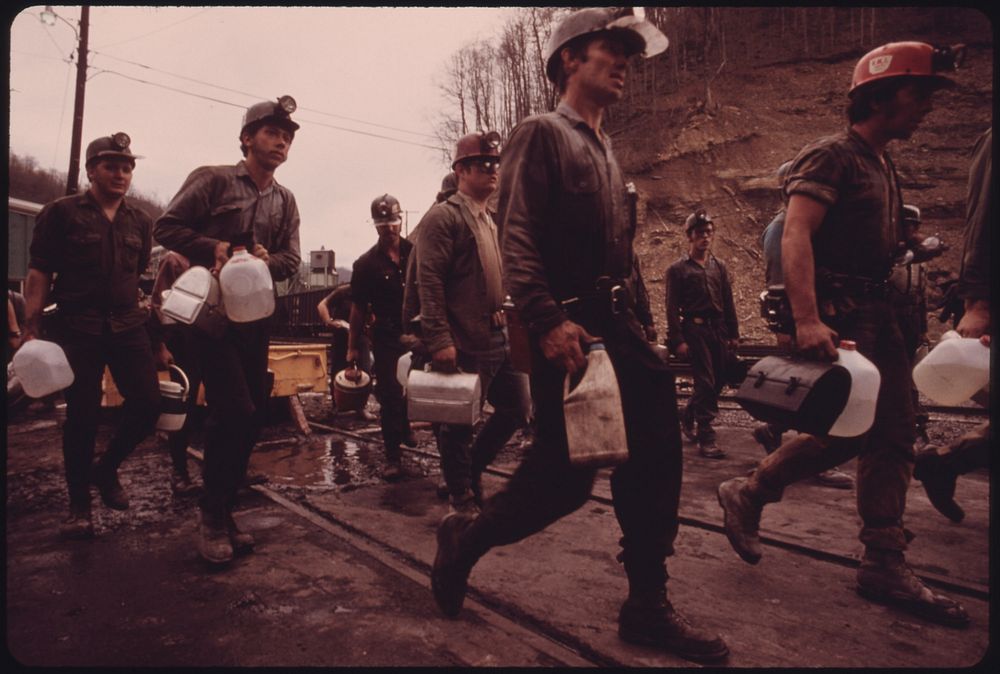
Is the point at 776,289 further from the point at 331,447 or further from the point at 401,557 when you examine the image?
the point at 331,447

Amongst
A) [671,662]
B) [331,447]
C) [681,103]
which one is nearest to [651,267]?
[681,103]

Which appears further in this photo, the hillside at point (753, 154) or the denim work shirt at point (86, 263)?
the hillside at point (753, 154)

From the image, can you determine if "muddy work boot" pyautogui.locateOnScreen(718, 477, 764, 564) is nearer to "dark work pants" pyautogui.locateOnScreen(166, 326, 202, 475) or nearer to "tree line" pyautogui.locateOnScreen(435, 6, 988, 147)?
"dark work pants" pyautogui.locateOnScreen(166, 326, 202, 475)

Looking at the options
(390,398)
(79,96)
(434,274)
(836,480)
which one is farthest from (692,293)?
(79,96)

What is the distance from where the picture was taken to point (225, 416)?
3.19 m

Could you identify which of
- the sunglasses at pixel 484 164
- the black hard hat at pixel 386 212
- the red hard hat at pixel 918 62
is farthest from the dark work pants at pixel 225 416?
the red hard hat at pixel 918 62

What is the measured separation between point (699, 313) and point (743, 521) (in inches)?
140

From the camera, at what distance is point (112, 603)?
2734 millimetres

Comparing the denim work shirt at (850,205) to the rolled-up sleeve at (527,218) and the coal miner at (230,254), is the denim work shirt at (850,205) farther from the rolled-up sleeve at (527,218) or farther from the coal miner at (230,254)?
the coal miner at (230,254)

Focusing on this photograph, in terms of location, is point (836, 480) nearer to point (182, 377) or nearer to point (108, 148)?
point (182, 377)

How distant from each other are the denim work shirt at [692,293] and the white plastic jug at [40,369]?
4.85 meters

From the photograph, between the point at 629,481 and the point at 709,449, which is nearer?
the point at 629,481

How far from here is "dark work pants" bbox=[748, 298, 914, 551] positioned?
2.80m

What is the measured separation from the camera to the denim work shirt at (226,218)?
129 inches
